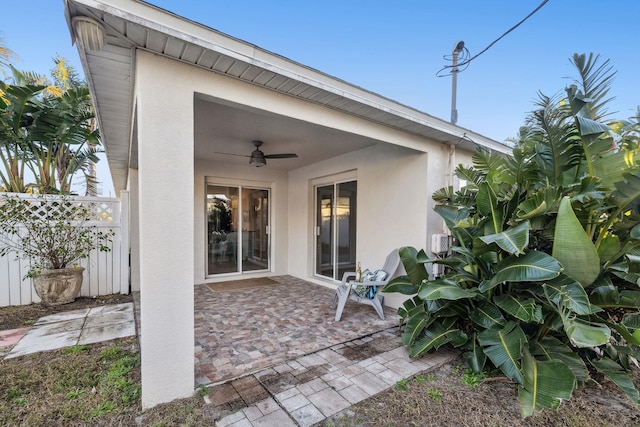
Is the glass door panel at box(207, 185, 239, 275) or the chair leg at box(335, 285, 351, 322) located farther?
the glass door panel at box(207, 185, 239, 275)

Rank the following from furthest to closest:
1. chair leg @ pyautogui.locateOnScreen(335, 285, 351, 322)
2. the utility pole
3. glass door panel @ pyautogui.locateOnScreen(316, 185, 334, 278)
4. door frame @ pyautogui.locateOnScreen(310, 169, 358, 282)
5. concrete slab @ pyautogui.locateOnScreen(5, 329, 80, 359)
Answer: the utility pole → glass door panel @ pyautogui.locateOnScreen(316, 185, 334, 278) → door frame @ pyautogui.locateOnScreen(310, 169, 358, 282) → chair leg @ pyautogui.locateOnScreen(335, 285, 351, 322) → concrete slab @ pyautogui.locateOnScreen(5, 329, 80, 359)

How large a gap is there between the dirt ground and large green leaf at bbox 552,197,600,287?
3.58ft

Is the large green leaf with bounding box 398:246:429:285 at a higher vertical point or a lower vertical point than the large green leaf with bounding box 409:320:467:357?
higher

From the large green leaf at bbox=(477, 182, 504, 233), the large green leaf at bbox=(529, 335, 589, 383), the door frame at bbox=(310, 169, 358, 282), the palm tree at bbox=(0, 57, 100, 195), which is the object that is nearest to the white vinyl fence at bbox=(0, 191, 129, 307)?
the palm tree at bbox=(0, 57, 100, 195)

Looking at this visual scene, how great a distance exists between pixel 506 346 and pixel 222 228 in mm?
6396

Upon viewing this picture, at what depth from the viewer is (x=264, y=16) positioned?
23.6 ft

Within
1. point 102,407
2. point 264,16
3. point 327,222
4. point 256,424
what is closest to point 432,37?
point 264,16

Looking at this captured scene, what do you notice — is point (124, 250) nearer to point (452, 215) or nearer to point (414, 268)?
point (414, 268)

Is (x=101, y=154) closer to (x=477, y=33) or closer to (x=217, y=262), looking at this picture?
(x=217, y=262)

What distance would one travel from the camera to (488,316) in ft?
9.58

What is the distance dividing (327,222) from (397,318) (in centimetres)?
299

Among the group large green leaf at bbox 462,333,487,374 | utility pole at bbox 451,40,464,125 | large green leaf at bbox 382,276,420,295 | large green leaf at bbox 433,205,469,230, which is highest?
utility pole at bbox 451,40,464,125

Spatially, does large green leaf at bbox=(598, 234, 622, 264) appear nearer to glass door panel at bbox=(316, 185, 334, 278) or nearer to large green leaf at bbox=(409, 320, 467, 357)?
large green leaf at bbox=(409, 320, 467, 357)

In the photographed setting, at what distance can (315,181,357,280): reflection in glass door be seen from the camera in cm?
630
